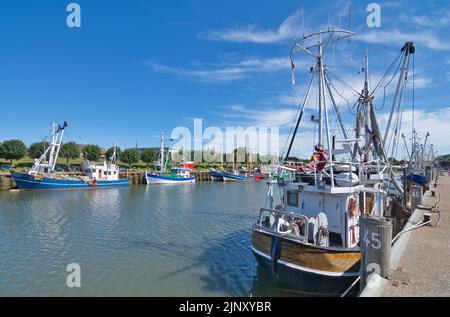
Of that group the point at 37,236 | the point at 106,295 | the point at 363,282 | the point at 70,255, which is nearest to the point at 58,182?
the point at 37,236

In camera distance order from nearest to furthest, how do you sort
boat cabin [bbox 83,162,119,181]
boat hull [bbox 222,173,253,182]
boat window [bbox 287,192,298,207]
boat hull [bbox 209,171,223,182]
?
1. boat window [bbox 287,192,298,207]
2. boat cabin [bbox 83,162,119,181]
3. boat hull [bbox 222,173,253,182]
4. boat hull [bbox 209,171,223,182]

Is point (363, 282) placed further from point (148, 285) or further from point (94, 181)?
point (94, 181)

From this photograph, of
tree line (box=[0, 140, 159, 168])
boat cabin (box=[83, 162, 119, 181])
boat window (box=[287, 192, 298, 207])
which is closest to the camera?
boat window (box=[287, 192, 298, 207])

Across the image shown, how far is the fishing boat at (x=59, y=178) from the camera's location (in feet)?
145

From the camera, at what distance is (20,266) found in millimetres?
12312

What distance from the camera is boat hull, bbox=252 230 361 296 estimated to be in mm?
8844

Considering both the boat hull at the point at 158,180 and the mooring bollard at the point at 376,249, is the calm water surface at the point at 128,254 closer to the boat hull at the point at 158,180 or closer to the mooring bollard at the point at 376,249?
the mooring bollard at the point at 376,249

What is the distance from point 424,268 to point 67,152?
90.7 metres

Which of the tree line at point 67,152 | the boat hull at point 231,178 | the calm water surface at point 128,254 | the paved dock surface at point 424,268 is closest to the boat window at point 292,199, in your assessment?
the calm water surface at point 128,254

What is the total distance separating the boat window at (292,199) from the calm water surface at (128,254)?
11.4 ft

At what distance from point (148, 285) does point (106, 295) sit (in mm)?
1530

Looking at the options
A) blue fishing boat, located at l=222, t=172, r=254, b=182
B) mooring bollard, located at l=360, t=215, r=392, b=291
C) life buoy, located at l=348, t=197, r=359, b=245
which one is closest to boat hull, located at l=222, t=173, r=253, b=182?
blue fishing boat, located at l=222, t=172, r=254, b=182

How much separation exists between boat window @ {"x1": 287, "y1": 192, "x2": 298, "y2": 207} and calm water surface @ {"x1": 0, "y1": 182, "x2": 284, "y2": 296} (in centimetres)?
348

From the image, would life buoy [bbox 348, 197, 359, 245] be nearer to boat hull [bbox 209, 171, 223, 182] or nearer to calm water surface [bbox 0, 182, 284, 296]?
calm water surface [bbox 0, 182, 284, 296]
